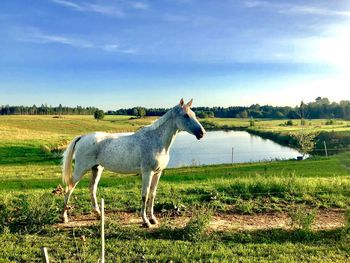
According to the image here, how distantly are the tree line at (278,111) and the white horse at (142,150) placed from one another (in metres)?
87.3

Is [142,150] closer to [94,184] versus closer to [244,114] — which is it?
[94,184]

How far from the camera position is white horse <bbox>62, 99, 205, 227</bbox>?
7.32m

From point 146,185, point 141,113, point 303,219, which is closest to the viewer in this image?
point 303,219

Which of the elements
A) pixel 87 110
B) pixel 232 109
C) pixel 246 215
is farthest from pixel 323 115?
pixel 246 215

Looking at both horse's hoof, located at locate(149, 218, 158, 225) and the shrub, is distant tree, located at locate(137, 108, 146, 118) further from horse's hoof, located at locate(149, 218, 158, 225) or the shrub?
the shrub

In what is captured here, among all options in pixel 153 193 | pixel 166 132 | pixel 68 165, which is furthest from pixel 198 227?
pixel 68 165

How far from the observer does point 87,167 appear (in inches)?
306

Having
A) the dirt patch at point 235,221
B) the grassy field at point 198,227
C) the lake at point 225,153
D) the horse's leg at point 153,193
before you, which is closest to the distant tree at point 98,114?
the lake at point 225,153

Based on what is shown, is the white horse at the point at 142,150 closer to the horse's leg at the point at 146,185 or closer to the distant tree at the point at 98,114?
the horse's leg at the point at 146,185

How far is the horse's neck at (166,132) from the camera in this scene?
7445 millimetres

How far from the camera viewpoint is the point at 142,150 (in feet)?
24.3

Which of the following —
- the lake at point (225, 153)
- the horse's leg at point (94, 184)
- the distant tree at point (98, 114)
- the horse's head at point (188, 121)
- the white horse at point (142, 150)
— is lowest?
the lake at point (225, 153)

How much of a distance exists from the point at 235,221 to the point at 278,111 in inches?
5851

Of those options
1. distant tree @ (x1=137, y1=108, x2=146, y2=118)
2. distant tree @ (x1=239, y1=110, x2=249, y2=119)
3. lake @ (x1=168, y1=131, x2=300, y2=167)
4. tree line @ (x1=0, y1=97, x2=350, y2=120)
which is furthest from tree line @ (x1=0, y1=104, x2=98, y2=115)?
lake @ (x1=168, y1=131, x2=300, y2=167)
